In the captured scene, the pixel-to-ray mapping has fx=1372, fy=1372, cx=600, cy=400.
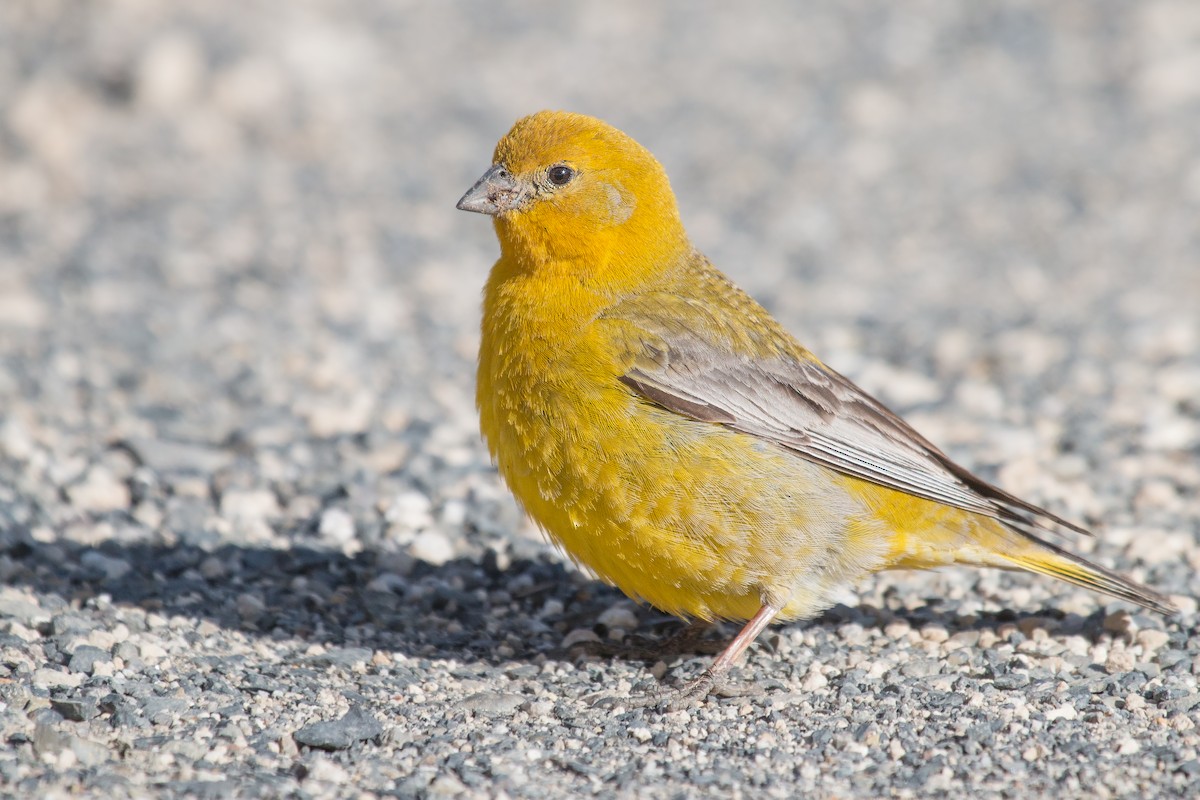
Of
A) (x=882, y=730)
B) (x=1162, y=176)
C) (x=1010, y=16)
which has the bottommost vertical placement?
(x=882, y=730)

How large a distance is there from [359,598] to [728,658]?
158 centimetres

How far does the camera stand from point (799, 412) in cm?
502

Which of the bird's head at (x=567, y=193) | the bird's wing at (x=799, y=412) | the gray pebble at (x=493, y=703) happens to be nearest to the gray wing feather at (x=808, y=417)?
the bird's wing at (x=799, y=412)

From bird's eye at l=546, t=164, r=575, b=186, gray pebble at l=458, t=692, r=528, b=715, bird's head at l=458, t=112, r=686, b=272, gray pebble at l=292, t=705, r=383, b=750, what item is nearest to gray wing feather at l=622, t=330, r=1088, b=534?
bird's head at l=458, t=112, r=686, b=272

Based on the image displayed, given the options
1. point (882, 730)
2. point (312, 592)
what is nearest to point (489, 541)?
point (312, 592)

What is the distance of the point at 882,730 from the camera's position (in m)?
4.37

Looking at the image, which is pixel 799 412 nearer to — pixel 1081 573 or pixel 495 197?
pixel 1081 573

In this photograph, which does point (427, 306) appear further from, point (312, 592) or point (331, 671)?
point (331, 671)

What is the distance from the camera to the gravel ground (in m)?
4.30

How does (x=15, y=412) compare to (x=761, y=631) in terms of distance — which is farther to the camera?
(x=15, y=412)

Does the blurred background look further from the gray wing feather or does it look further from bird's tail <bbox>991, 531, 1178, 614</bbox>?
the gray wing feather

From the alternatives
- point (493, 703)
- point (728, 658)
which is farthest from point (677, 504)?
point (493, 703)

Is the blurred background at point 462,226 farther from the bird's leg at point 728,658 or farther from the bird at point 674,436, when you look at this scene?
the bird's leg at point 728,658

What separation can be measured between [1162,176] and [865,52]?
121 inches
